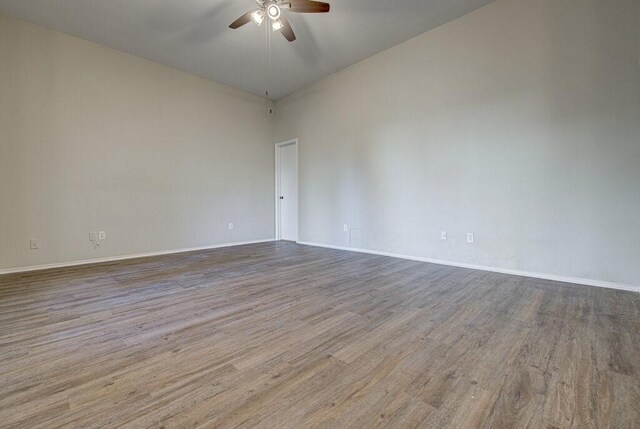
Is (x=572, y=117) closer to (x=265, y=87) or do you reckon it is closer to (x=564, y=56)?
(x=564, y=56)

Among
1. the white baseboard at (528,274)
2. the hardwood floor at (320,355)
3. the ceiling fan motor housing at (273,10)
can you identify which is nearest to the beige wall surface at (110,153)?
the hardwood floor at (320,355)

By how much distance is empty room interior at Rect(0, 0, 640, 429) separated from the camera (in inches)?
49.0

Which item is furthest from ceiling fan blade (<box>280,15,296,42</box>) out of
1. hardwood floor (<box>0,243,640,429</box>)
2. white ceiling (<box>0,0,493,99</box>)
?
hardwood floor (<box>0,243,640,429</box>)

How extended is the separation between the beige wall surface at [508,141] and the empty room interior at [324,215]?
0.07 ft

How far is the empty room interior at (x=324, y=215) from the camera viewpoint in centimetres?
125

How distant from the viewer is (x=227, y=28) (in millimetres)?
3539

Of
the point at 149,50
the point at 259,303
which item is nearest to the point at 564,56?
the point at 259,303

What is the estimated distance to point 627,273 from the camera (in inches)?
98.8

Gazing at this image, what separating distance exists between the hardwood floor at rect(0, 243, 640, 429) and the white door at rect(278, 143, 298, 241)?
123 inches

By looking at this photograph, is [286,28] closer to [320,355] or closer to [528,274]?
[320,355]

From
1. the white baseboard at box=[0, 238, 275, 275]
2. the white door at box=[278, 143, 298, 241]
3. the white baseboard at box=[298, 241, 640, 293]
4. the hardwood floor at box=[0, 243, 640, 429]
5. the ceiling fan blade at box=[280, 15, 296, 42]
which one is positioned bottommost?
the hardwood floor at box=[0, 243, 640, 429]

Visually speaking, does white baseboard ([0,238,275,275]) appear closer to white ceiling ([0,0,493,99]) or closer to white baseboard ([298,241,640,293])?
white baseboard ([298,241,640,293])

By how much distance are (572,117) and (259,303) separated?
3515 millimetres

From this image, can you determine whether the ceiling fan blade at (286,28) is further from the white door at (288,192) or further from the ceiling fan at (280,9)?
the white door at (288,192)
